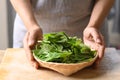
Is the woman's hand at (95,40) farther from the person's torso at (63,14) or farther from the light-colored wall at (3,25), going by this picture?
the light-colored wall at (3,25)

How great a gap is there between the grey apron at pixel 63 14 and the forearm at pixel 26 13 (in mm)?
64

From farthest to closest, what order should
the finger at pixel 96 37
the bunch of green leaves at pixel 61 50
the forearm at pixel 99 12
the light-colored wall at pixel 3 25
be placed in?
the light-colored wall at pixel 3 25, the forearm at pixel 99 12, the finger at pixel 96 37, the bunch of green leaves at pixel 61 50

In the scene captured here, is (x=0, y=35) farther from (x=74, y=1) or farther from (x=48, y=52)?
(x=48, y=52)

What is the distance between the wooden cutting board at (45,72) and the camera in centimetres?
72

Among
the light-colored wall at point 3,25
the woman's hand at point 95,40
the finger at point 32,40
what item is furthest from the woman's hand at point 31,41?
the light-colored wall at point 3,25

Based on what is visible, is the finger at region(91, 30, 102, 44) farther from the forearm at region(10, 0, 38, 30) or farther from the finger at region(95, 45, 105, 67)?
the forearm at region(10, 0, 38, 30)

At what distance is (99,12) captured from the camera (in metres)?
0.97

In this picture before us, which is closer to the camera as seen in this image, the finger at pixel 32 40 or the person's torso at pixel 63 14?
the finger at pixel 32 40

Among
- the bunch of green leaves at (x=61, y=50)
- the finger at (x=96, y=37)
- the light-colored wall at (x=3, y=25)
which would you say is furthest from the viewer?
the light-colored wall at (x=3, y=25)

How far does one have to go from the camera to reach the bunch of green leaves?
0.70 m

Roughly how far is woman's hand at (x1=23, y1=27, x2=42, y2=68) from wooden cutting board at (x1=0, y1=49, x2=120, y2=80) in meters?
0.02

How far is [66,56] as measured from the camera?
701 millimetres

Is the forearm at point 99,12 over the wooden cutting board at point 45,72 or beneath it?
over

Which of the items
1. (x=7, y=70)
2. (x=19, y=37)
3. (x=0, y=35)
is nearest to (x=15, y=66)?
(x=7, y=70)
